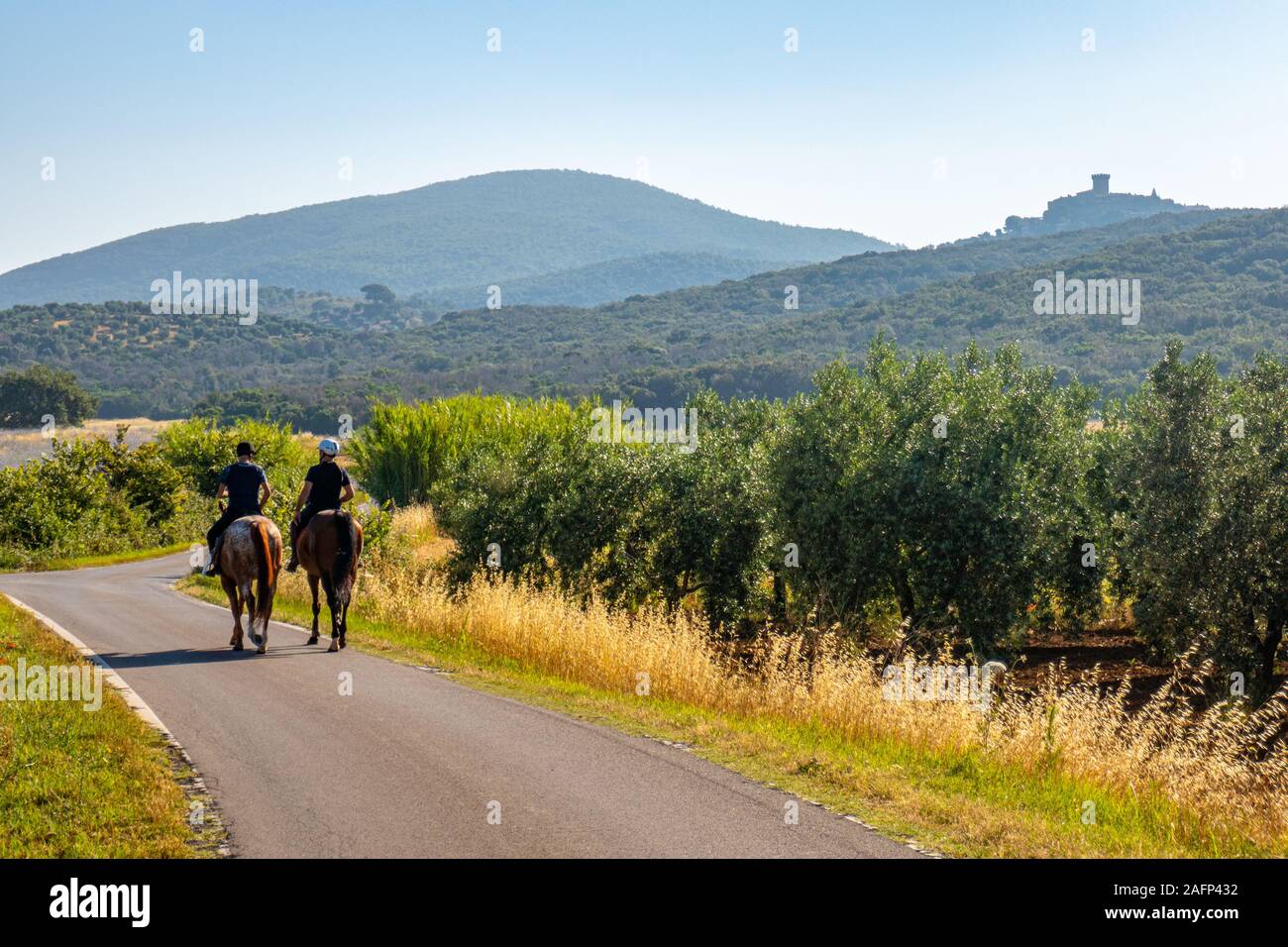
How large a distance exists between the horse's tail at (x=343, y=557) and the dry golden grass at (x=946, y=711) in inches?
86.3

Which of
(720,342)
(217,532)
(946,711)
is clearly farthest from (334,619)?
(720,342)

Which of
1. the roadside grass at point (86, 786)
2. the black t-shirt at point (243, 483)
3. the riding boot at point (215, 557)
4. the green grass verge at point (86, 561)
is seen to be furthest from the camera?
the green grass verge at point (86, 561)

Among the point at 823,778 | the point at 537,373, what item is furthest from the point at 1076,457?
the point at 537,373

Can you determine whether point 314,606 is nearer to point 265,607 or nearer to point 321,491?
point 265,607

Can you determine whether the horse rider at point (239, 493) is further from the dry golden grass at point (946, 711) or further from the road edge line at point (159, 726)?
the dry golden grass at point (946, 711)

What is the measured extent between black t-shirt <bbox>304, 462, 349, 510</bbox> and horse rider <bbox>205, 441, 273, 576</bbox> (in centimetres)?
68

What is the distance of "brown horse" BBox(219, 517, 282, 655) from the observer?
50.6 feet

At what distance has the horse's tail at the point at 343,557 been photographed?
645 inches

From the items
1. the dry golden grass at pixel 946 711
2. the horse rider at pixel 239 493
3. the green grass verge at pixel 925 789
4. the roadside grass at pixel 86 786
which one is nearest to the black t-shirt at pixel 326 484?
the horse rider at pixel 239 493

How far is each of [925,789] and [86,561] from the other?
113 ft

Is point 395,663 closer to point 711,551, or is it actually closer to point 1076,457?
point 711,551

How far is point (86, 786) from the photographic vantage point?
8438mm
